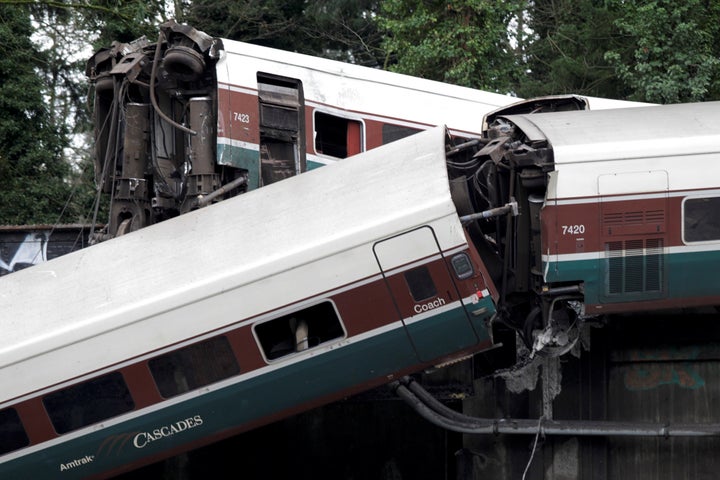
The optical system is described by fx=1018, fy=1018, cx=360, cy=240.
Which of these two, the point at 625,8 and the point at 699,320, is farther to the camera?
the point at 625,8

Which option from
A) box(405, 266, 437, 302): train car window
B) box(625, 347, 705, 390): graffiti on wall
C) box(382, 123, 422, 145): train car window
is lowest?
box(625, 347, 705, 390): graffiti on wall

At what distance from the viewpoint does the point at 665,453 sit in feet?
38.8

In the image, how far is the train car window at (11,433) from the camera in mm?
10539

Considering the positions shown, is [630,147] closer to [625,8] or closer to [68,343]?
[68,343]

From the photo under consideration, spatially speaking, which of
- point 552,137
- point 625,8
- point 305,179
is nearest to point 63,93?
point 625,8

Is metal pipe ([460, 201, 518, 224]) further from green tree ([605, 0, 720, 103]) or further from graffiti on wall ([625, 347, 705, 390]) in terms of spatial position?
green tree ([605, 0, 720, 103])

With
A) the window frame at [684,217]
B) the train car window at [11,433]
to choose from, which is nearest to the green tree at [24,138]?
the train car window at [11,433]

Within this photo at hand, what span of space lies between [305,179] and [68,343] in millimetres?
3356

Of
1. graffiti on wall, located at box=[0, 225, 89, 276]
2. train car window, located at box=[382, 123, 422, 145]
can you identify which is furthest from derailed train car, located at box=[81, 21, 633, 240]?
graffiti on wall, located at box=[0, 225, 89, 276]

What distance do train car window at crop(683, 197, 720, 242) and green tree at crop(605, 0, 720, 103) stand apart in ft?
31.7

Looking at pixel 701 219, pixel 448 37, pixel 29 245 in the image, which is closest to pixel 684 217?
pixel 701 219

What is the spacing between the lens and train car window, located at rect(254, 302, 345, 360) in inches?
405

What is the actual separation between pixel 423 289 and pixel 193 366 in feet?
8.19

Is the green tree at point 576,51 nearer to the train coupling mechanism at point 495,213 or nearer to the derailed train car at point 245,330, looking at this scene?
the train coupling mechanism at point 495,213
